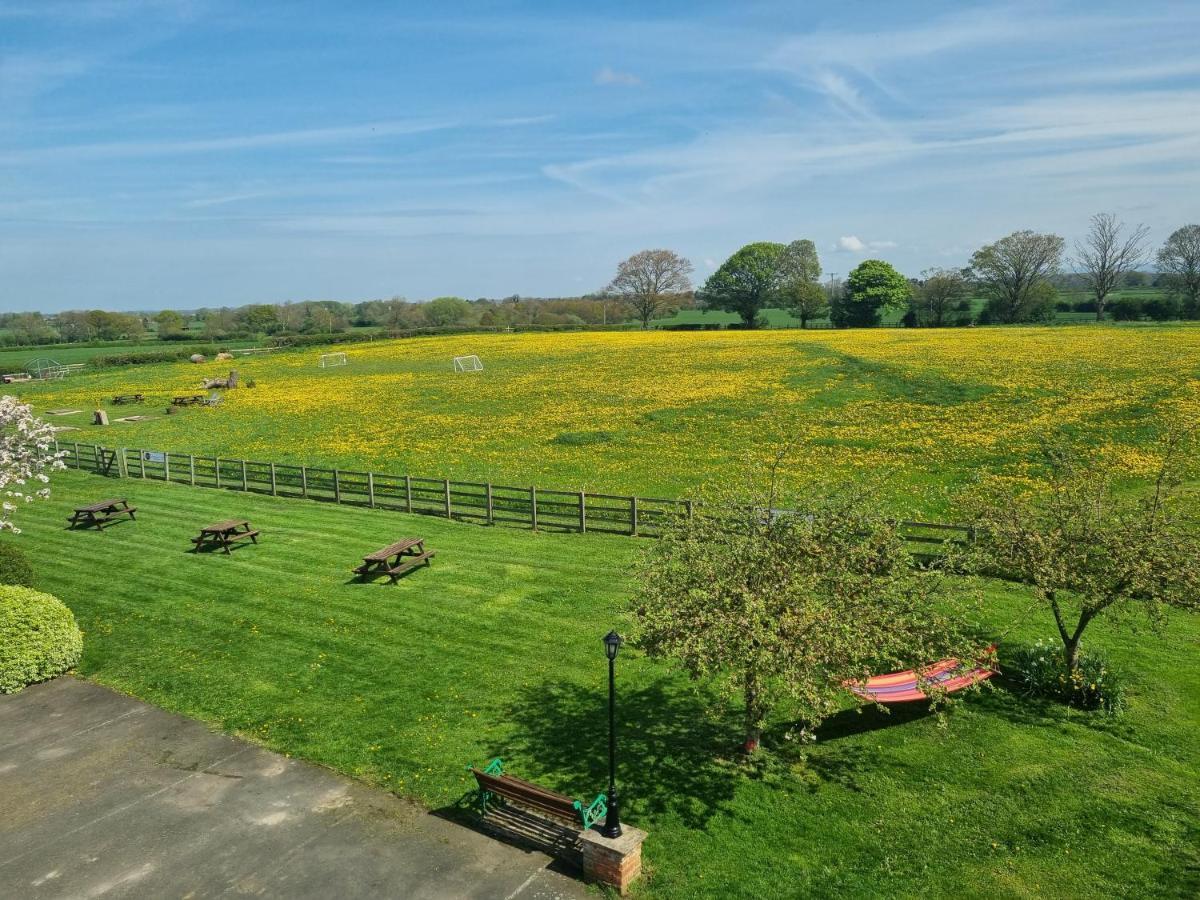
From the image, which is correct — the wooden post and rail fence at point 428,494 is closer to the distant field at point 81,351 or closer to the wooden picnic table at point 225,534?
the wooden picnic table at point 225,534

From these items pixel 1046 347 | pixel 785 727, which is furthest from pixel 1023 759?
pixel 1046 347

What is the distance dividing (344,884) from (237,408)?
54953mm

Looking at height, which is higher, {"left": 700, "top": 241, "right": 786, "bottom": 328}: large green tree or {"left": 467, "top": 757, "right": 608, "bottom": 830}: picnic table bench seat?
{"left": 700, "top": 241, "right": 786, "bottom": 328}: large green tree

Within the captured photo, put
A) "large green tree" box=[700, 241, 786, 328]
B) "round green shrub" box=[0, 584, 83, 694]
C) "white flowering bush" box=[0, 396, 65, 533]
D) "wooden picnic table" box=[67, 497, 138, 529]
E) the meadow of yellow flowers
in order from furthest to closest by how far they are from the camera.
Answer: "large green tree" box=[700, 241, 786, 328] → the meadow of yellow flowers → "wooden picnic table" box=[67, 497, 138, 529] → "white flowering bush" box=[0, 396, 65, 533] → "round green shrub" box=[0, 584, 83, 694]

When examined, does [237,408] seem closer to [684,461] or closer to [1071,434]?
[684,461]

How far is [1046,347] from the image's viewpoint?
65625 mm

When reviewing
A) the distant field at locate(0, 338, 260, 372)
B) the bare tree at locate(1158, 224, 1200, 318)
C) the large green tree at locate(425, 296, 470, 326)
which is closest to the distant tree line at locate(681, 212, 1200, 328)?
the bare tree at locate(1158, 224, 1200, 318)

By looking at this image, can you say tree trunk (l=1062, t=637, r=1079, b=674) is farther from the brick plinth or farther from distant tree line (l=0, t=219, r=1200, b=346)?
distant tree line (l=0, t=219, r=1200, b=346)

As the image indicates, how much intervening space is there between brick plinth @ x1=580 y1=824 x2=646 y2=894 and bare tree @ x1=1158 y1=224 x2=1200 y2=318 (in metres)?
119

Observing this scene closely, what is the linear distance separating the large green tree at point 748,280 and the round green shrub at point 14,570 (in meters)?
119

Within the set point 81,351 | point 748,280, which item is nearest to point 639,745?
point 748,280

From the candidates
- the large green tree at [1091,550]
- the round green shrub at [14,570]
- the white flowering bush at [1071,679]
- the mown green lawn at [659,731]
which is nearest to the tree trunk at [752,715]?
the mown green lawn at [659,731]

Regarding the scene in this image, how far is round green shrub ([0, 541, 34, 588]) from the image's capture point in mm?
18297

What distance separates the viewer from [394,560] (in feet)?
72.5
